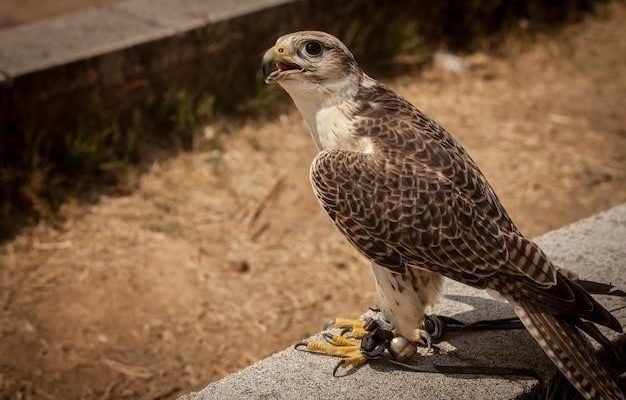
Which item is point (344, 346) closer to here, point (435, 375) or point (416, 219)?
point (435, 375)

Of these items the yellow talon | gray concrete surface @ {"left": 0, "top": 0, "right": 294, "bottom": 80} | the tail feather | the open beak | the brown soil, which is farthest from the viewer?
the brown soil

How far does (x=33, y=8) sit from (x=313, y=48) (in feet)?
12.4

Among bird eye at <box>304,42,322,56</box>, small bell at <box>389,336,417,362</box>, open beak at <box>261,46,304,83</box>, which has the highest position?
bird eye at <box>304,42,322,56</box>

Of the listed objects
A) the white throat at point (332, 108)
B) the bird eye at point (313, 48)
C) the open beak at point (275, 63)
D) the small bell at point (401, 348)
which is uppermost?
the bird eye at point (313, 48)

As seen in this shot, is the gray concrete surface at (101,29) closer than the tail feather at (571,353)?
No

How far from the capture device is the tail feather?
7.86ft

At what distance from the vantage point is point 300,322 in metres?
3.70

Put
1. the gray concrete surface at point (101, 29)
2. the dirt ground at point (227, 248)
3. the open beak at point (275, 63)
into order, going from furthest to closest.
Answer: the gray concrete surface at point (101, 29), the dirt ground at point (227, 248), the open beak at point (275, 63)

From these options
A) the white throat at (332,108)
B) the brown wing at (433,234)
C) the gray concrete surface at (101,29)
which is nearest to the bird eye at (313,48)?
the white throat at (332,108)

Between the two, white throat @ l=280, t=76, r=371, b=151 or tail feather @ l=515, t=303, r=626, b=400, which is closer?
tail feather @ l=515, t=303, r=626, b=400

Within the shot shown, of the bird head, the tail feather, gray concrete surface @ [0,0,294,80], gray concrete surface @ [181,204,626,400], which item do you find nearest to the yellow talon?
gray concrete surface @ [181,204,626,400]

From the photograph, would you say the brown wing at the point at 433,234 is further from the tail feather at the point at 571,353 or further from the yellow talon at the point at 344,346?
the yellow talon at the point at 344,346

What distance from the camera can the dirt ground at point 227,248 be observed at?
3.44 meters

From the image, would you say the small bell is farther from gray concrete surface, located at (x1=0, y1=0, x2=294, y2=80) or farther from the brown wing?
gray concrete surface, located at (x1=0, y1=0, x2=294, y2=80)
